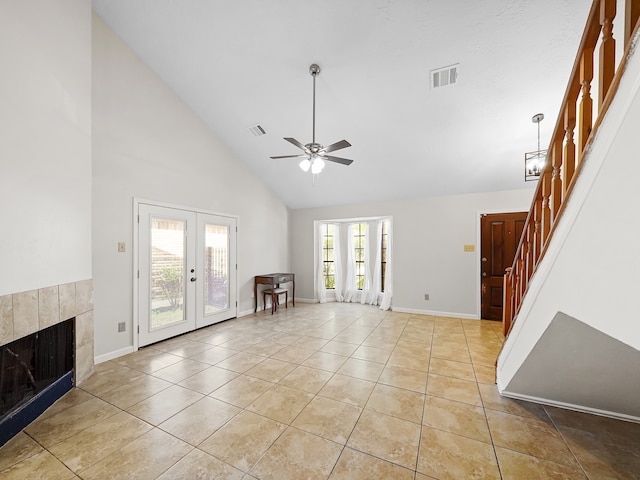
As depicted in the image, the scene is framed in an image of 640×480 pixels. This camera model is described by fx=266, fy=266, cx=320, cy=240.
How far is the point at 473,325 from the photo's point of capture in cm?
470

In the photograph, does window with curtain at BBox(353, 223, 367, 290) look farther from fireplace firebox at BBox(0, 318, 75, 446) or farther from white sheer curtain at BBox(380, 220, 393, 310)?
fireplace firebox at BBox(0, 318, 75, 446)

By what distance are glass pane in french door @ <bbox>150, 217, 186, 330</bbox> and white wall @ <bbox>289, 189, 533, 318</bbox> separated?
3882 millimetres

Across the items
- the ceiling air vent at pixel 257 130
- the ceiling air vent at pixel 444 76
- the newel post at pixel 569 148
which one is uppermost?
the ceiling air vent at pixel 444 76

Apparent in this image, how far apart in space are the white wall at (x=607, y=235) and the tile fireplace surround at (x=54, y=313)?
11.6 feet

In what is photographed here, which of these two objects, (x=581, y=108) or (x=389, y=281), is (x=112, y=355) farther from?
(x=389, y=281)

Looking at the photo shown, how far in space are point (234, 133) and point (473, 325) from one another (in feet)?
17.7

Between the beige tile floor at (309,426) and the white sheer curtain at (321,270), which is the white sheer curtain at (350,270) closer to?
the white sheer curtain at (321,270)

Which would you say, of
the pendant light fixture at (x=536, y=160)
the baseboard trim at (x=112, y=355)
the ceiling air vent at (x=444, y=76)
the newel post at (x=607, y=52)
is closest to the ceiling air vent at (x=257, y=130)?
the ceiling air vent at (x=444, y=76)

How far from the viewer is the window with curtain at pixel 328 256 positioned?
6.99 metres

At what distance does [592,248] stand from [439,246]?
445 centimetres

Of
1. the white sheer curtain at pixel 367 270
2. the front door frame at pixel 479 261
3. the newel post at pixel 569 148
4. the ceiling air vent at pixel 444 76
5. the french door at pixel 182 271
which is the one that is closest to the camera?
the newel post at pixel 569 148

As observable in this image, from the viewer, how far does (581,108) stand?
1.23 meters

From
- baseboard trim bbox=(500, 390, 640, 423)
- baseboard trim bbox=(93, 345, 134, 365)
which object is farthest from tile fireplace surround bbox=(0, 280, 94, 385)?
baseboard trim bbox=(500, 390, 640, 423)

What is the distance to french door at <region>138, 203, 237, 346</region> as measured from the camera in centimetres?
370
